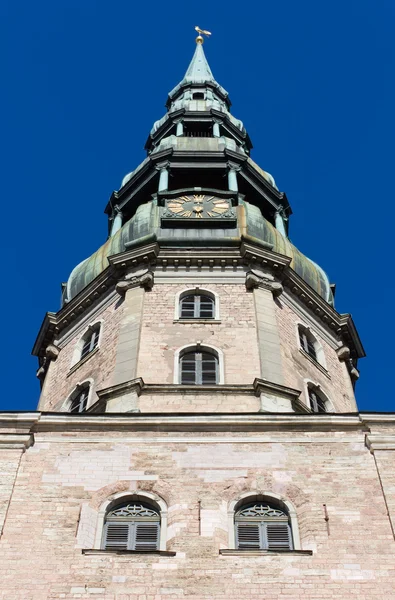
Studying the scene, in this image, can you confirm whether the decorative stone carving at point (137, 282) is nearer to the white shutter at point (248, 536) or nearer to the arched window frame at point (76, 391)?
the arched window frame at point (76, 391)

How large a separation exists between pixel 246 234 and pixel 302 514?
1258 cm

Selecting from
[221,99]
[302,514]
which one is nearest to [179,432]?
[302,514]

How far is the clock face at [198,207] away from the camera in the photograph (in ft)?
108

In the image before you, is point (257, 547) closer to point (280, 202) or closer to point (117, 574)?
point (117, 574)

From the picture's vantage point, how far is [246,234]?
31859mm

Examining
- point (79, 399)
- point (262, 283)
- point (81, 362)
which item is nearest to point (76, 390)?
point (79, 399)

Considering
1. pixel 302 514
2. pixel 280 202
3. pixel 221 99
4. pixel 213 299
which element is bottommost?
pixel 302 514

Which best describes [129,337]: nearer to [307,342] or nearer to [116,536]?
[307,342]

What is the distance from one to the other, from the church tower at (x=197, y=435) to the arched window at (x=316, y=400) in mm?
62

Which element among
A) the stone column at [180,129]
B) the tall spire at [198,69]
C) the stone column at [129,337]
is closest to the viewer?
the stone column at [129,337]

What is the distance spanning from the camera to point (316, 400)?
28.1 meters

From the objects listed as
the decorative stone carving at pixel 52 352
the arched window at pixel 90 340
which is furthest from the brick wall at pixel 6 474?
the decorative stone carving at pixel 52 352

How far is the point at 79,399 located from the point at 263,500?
812 centimetres

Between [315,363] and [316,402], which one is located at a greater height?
[315,363]
